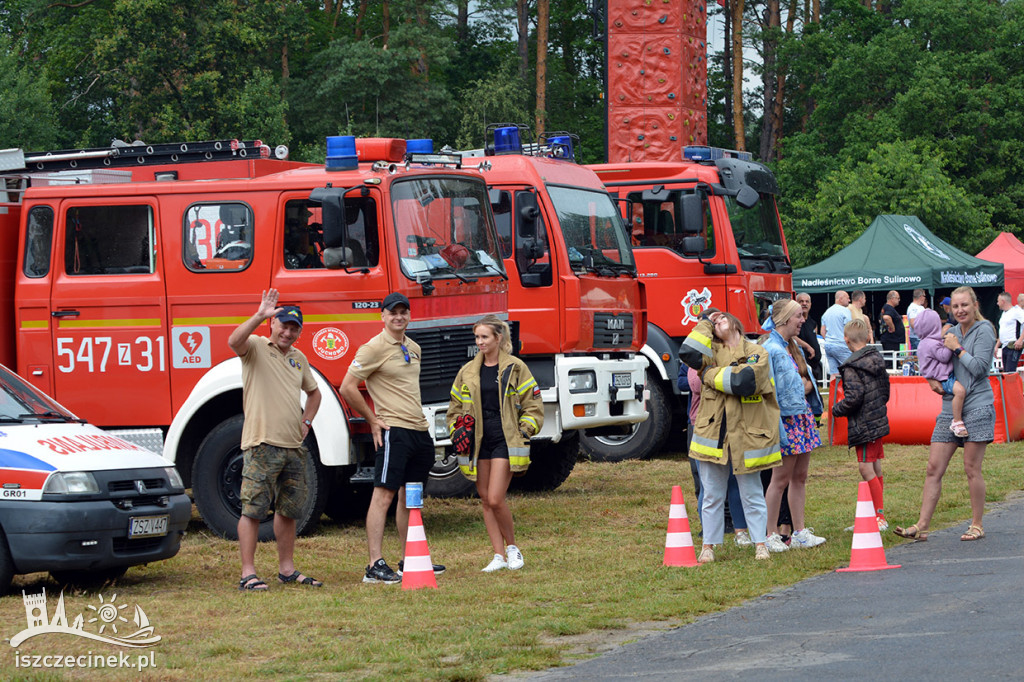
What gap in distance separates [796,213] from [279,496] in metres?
37.7

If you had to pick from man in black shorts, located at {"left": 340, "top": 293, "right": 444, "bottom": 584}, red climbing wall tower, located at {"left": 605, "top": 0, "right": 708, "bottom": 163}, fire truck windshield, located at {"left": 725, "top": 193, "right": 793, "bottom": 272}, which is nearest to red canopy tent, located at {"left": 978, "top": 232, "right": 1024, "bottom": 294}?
red climbing wall tower, located at {"left": 605, "top": 0, "right": 708, "bottom": 163}

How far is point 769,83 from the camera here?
5066cm

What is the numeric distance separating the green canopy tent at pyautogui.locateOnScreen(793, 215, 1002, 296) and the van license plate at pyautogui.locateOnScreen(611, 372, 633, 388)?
15.0 m

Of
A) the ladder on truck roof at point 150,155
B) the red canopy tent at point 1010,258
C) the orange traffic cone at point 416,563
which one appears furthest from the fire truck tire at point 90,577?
the red canopy tent at point 1010,258

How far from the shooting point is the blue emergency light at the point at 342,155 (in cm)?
1117

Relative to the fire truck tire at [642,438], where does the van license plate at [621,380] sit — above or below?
above

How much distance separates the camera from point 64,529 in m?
8.33

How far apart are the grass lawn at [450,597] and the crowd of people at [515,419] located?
0.32 meters

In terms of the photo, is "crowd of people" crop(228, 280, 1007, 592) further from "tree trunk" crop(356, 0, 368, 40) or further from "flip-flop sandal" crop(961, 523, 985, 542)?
"tree trunk" crop(356, 0, 368, 40)

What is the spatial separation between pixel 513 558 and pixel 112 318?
3.89 meters

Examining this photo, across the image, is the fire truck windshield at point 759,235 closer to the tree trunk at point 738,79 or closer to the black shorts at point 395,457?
the black shorts at point 395,457

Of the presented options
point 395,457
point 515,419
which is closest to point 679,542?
point 515,419

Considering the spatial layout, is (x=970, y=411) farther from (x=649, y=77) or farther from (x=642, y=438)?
(x=649, y=77)

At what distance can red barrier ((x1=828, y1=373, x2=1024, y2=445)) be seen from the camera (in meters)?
16.5
